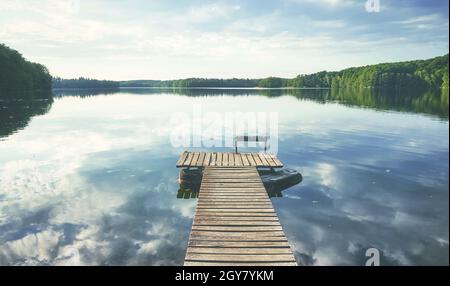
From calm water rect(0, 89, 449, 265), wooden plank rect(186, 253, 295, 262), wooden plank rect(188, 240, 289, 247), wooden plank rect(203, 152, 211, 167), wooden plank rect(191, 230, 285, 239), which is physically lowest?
calm water rect(0, 89, 449, 265)

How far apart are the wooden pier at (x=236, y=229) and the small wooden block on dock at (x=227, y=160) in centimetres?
237

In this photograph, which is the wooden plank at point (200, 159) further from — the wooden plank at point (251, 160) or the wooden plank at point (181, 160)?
the wooden plank at point (251, 160)

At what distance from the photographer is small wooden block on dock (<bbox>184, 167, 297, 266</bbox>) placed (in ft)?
25.6

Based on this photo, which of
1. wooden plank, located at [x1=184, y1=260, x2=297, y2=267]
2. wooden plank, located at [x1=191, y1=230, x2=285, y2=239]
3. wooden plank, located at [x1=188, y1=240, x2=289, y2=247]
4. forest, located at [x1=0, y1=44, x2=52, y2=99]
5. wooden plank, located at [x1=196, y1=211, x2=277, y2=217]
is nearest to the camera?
wooden plank, located at [x1=184, y1=260, x2=297, y2=267]

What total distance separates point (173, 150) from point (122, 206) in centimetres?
1068

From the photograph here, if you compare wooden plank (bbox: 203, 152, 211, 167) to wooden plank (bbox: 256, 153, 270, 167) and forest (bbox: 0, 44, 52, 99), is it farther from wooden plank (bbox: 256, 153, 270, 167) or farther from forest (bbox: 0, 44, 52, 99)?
forest (bbox: 0, 44, 52, 99)

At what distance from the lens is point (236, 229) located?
933 centimetres

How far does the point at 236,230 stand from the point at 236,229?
0.06m

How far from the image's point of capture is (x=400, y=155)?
2203cm

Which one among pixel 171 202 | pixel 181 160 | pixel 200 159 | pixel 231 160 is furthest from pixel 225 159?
pixel 171 202

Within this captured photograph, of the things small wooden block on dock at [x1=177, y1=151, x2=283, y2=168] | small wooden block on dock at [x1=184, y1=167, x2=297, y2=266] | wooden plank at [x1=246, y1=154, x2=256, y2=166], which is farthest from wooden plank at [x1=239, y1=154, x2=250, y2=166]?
small wooden block on dock at [x1=184, y1=167, x2=297, y2=266]

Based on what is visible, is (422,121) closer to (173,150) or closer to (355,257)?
(173,150)

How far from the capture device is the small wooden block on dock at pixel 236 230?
307 inches

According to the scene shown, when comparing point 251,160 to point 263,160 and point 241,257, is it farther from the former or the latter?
point 241,257
